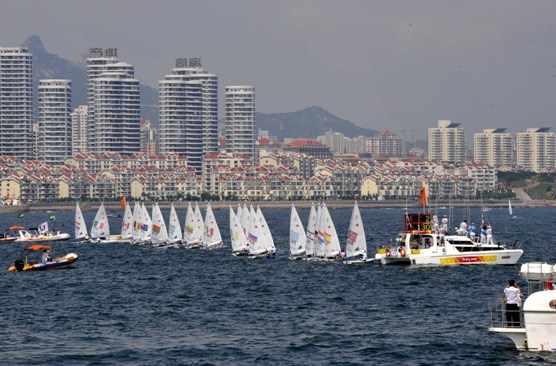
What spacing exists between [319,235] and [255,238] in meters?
10.3

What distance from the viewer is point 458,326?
53.2 metres

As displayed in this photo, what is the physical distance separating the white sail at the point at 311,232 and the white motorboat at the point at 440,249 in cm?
811

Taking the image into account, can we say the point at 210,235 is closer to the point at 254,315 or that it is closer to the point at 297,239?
the point at 297,239

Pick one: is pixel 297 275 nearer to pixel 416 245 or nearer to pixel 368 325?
pixel 416 245

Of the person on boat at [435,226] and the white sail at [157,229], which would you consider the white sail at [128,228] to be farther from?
the person on boat at [435,226]

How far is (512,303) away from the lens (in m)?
44.9

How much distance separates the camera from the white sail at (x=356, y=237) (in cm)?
8388

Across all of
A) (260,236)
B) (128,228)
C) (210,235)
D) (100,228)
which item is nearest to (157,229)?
(128,228)

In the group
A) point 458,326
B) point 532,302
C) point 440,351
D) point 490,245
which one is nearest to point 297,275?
point 490,245

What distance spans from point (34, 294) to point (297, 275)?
1714 cm

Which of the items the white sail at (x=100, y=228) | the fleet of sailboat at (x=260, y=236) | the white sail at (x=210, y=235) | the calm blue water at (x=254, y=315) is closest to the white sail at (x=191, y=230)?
the fleet of sailboat at (x=260, y=236)

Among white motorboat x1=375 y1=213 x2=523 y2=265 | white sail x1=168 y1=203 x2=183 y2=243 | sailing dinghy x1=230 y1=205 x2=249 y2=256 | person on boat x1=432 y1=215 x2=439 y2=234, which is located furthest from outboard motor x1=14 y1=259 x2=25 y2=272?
A: white sail x1=168 y1=203 x2=183 y2=243

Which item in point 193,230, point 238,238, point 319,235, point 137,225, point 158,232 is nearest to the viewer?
point 319,235

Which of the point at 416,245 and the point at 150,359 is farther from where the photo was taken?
the point at 416,245
